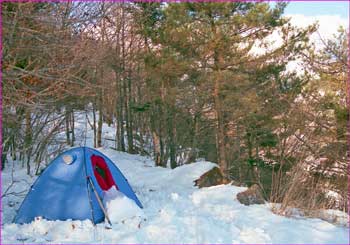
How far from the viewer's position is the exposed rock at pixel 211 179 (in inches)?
373

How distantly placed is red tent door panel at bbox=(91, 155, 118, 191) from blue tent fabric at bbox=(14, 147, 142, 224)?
320 mm

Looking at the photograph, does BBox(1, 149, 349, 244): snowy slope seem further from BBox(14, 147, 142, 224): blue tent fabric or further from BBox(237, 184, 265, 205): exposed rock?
BBox(14, 147, 142, 224): blue tent fabric

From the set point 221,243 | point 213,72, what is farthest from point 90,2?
point 213,72

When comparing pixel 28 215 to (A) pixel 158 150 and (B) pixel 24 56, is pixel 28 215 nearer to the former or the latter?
(B) pixel 24 56

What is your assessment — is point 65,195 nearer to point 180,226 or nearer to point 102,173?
point 102,173

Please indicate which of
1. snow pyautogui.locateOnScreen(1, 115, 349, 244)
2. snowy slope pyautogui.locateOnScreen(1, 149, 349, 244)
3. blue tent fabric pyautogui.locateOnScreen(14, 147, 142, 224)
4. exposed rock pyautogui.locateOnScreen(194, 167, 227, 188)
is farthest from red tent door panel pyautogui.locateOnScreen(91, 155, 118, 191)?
exposed rock pyautogui.locateOnScreen(194, 167, 227, 188)

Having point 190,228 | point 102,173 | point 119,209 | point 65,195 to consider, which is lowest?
point 190,228

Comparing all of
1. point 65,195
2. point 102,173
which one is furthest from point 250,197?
point 65,195

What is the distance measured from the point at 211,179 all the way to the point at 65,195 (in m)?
4.52

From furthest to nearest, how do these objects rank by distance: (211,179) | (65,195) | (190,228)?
(211,179) < (65,195) < (190,228)

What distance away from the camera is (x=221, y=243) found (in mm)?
4527

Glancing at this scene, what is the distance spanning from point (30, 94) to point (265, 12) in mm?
8985

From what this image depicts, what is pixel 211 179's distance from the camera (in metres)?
9.69

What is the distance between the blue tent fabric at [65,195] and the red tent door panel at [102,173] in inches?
12.6
